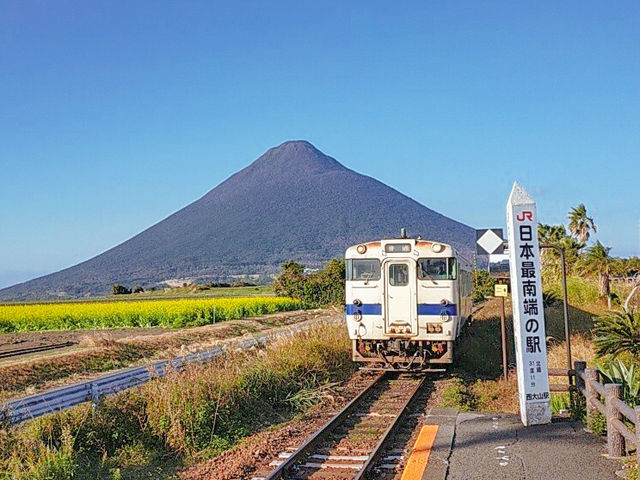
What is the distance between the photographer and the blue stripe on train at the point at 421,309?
1396 centimetres

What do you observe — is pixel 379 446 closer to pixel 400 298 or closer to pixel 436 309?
pixel 436 309

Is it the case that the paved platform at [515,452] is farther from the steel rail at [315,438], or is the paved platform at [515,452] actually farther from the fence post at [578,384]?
the steel rail at [315,438]

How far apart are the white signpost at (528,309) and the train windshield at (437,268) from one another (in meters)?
4.93

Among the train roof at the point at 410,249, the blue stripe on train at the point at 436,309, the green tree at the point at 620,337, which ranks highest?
the train roof at the point at 410,249

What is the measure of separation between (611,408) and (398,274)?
24.3 feet

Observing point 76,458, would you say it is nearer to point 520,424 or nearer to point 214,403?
point 214,403

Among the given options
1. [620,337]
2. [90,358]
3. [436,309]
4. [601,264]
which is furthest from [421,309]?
[601,264]

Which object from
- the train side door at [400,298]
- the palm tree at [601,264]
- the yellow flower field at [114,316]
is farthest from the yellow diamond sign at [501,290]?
the yellow flower field at [114,316]

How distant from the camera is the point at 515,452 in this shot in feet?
25.5

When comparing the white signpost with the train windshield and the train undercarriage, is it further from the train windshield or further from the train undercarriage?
the train undercarriage

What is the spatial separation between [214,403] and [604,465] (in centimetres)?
499

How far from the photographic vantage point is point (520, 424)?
355 inches

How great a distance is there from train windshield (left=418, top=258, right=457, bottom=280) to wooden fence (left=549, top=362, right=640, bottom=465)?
4639 millimetres

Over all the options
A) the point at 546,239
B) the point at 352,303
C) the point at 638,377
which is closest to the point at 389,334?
the point at 352,303
